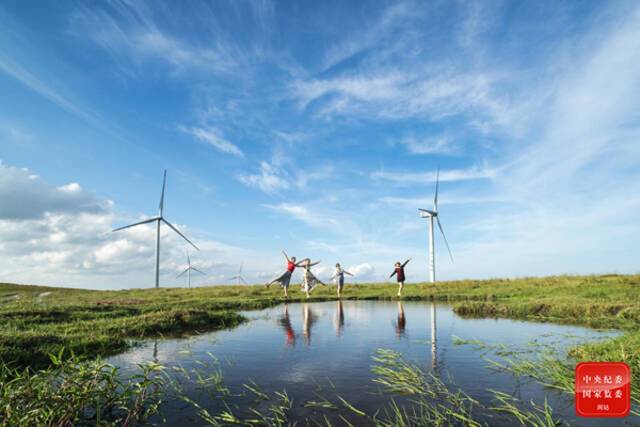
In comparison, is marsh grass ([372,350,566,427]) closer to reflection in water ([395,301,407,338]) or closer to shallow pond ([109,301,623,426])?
shallow pond ([109,301,623,426])

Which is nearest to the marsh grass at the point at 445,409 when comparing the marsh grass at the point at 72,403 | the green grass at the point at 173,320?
the green grass at the point at 173,320

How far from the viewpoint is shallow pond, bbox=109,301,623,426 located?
7.47m

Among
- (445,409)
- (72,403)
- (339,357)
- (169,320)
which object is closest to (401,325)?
(339,357)

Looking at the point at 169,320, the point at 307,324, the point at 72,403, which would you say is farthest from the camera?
the point at 307,324

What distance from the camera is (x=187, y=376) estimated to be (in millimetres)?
8930

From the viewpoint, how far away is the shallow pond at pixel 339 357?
7.47 metres

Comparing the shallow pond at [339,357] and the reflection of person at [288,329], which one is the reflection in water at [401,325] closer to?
the shallow pond at [339,357]

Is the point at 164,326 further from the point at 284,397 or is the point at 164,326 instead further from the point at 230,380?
the point at 284,397

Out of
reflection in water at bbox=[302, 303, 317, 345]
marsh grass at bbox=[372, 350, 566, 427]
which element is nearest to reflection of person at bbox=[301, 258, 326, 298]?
reflection in water at bbox=[302, 303, 317, 345]

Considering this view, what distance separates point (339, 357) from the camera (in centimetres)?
1114

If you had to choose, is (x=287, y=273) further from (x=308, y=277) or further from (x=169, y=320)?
(x=169, y=320)

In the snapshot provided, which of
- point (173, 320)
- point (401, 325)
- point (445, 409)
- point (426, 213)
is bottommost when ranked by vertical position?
point (401, 325)

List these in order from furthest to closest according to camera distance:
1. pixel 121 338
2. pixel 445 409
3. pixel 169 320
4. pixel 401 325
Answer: pixel 401 325
pixel 169 320
pixel 121 338
pixel 445 409

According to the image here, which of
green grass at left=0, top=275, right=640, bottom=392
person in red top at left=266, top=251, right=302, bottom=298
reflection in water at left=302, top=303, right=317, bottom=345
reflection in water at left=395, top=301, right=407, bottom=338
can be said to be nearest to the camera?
green grass at left=0, top=275, right=640, bottom=392
